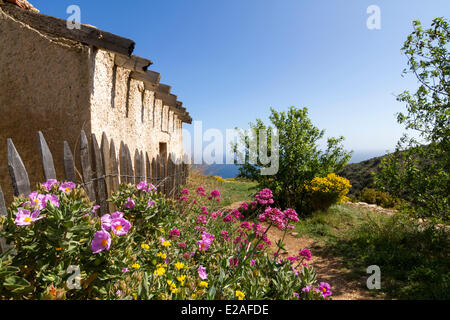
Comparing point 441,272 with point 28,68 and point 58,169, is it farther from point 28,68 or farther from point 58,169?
point 28,68

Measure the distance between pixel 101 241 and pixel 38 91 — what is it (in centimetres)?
309

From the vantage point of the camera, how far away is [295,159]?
7715mm

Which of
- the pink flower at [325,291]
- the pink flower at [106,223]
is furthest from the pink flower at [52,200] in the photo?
the pink flower at [325,291]

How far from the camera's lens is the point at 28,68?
10.2 ft

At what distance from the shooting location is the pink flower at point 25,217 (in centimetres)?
101

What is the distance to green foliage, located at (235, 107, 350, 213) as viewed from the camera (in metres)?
7.71

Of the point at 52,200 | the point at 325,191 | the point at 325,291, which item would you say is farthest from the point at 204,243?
the point at 325,191

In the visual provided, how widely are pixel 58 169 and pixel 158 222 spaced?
197 cm

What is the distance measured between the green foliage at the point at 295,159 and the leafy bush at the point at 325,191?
0.24m

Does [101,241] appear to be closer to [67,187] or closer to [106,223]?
[106,223]

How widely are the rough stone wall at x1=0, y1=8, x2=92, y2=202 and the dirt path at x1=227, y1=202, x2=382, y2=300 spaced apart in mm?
3360

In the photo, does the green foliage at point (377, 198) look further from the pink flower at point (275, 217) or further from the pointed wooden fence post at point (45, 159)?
the pointed wooden fence post at point (45, 159)
